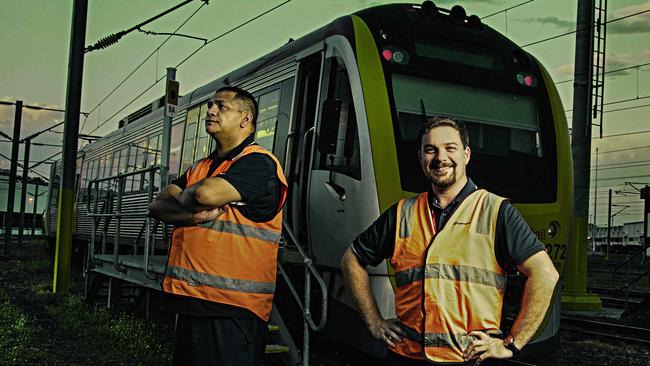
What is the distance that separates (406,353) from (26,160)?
3647 centimetres

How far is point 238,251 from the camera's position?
3.37 m

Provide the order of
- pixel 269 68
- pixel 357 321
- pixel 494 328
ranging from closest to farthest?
pixel 494 328 < pixel 357 321 < pixel 269 68

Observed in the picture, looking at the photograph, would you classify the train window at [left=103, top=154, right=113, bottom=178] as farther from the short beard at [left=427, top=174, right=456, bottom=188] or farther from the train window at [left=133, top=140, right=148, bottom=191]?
the short beard at [left=427, top=174, right=456, bottom=188]

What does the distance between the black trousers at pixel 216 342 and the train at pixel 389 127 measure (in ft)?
9.74

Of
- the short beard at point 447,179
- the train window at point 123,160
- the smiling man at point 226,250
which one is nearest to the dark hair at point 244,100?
the smiling man at point 226,250

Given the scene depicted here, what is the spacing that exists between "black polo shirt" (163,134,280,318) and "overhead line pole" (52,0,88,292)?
33.7ft

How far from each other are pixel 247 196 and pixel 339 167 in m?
3.53

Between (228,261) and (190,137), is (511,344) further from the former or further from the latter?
(190,137)

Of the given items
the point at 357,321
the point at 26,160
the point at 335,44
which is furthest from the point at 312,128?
the point at 26,160

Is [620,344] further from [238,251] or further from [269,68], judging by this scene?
[238,251]

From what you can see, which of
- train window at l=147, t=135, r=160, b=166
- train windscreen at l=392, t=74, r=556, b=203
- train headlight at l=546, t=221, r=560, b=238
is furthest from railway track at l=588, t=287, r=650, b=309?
train window at l=147, t=135, r=160, b=166

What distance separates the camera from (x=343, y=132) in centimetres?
684

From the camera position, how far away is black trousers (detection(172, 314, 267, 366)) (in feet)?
10.5

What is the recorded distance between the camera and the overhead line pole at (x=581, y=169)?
13.5 metres
